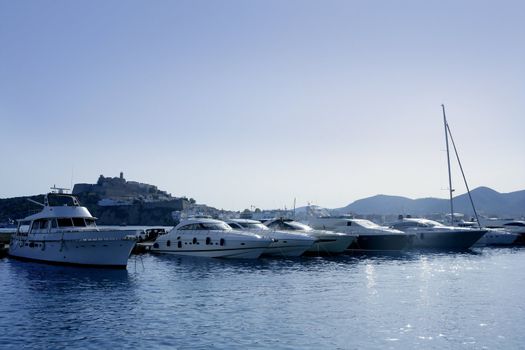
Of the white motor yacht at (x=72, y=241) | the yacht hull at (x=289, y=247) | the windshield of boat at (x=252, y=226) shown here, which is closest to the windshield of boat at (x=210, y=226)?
the windshield of boat at (x=252, y=226)

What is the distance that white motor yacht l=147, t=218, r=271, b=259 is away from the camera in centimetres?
4094

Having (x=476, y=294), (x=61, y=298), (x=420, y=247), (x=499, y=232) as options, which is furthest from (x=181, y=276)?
(x=499, y=232)

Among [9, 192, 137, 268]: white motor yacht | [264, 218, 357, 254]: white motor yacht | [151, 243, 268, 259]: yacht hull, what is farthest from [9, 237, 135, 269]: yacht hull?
[264, 218, 357, 254]: white motor yacht

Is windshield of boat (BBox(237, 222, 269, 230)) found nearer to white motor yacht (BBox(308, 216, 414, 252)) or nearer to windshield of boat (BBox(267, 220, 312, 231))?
windshield of boat (BBox(267, 220, 312, 231))

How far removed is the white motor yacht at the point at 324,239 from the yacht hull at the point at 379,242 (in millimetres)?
2243

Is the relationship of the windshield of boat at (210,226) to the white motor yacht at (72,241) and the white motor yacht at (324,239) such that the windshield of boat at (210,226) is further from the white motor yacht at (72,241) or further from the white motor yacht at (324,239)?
the white motor yacht at (72,241)

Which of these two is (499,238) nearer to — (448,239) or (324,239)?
(448,239)

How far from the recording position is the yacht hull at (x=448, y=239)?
56188 millimetres

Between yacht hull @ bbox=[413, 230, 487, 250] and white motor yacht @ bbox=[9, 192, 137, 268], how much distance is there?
36376mm

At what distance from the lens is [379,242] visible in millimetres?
50875

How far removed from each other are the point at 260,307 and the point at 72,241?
1996 centimetres

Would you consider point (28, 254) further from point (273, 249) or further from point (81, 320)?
point (81, 320)

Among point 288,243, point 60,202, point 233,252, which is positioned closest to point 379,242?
point 288,243

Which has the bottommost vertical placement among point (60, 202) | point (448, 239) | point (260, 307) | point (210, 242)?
point (260, 307)
